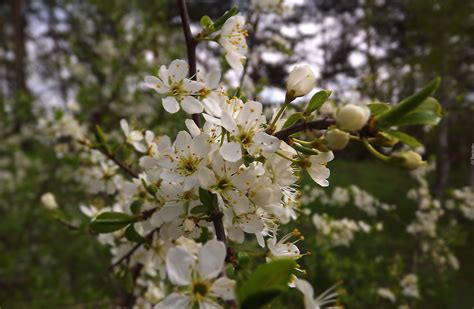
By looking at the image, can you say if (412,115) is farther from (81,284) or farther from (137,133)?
(81,284)

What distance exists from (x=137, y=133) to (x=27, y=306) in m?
2.81

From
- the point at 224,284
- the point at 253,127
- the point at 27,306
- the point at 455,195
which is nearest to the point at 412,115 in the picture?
the point at 253,127

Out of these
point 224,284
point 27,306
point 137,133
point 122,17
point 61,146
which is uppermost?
point 224,284

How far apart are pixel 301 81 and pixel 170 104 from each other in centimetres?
33

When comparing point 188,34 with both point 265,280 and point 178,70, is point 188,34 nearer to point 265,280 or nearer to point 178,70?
point 178,70

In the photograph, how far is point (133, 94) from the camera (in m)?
3.65

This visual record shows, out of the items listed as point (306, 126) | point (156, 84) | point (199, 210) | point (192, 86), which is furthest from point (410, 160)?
point (156, 84)

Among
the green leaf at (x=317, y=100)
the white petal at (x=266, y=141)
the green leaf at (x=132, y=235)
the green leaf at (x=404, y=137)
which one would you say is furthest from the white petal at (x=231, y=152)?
the green leaf at (x=132, y=235)

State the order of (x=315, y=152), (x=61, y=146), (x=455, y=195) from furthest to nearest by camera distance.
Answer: (x=455, y=195) → (x=61, y=146) → (x=315, y=152)

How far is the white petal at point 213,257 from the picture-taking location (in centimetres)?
66

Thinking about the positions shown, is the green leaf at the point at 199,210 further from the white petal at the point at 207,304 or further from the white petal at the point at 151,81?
the white petal at the point at 151,81

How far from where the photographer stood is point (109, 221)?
39.6 inches

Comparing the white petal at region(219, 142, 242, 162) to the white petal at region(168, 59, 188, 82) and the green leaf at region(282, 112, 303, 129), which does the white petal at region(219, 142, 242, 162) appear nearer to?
the green leaf at region(282, 112, 303, 129)

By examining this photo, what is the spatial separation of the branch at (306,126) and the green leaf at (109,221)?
462 mm
